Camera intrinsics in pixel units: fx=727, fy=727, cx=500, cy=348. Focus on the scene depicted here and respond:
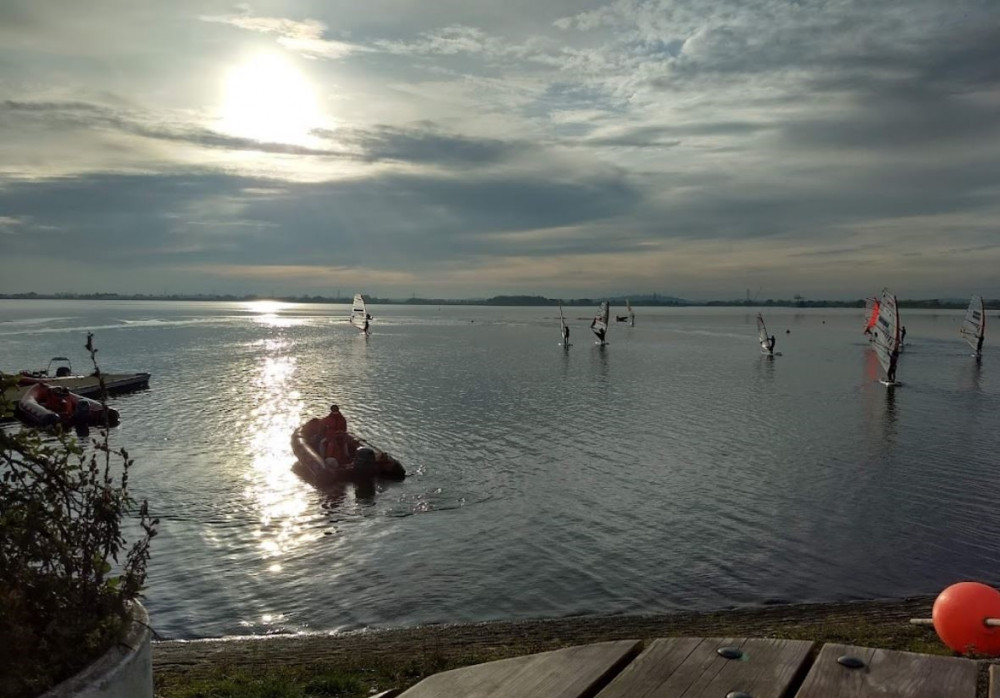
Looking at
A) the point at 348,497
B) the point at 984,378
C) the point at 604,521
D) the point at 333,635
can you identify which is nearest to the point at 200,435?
the point at 348,497

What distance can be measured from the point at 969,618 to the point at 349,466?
17950 millimetres

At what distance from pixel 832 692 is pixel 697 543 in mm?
14378

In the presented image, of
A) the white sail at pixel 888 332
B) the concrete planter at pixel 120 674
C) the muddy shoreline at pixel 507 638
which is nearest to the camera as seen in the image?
the concrete planter at pixel 120 674

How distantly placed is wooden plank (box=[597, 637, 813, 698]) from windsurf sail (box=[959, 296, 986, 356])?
8496 cm

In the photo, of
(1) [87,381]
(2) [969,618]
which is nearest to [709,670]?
(2) [969,618]

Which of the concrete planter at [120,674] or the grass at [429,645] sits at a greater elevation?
the concrete planter at [120,674]

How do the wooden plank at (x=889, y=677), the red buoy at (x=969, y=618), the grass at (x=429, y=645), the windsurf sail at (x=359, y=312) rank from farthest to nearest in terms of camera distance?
the windsurf sail at (x=359, y=312)
the grass at (x=429, y=645)
the red buoy at (x=969, y=618)
the wooden plank at (x=889, y=677)

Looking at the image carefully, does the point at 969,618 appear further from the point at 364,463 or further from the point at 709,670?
the point at 364,463

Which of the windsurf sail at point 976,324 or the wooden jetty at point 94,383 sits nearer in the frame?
the wooden jetty at point 94,383

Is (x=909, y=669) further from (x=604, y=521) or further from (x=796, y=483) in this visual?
(x=796, y=483)

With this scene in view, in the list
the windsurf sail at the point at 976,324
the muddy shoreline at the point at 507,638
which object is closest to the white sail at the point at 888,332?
the windsurf sail at the point at 976,324

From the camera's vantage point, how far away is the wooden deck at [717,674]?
124 inches

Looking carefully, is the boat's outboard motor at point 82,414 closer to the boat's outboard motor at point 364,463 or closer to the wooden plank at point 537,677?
the boat's outboard motor at point 364,463

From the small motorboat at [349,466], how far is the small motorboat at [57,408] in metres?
14.2
